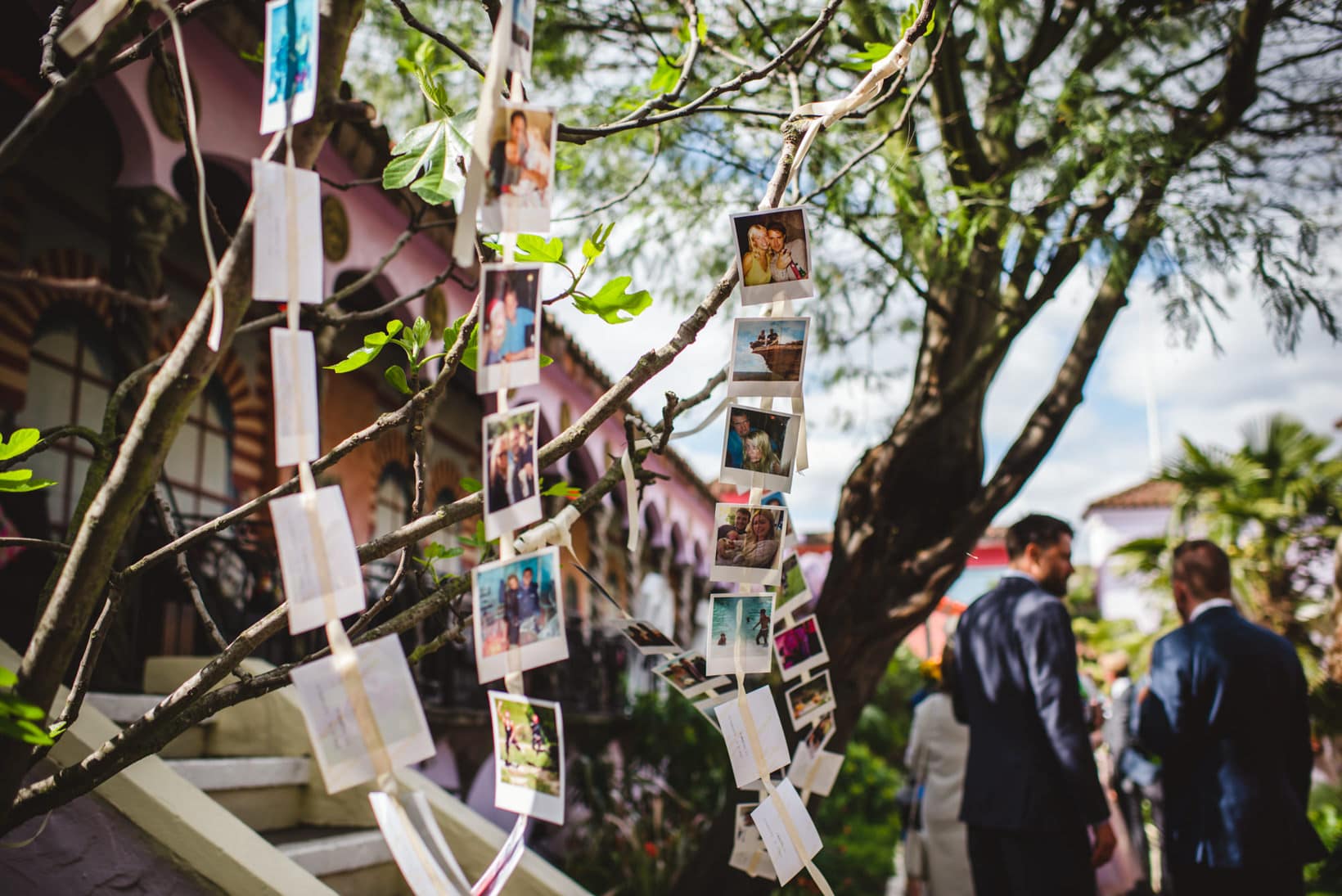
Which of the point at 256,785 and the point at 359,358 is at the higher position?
the point at 359,358

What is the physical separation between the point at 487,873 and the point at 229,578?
4.83 metres

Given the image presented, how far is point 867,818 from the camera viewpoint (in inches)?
444

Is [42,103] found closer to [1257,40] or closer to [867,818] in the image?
[1257,40]

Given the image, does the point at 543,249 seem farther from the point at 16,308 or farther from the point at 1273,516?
the point at 1273,516

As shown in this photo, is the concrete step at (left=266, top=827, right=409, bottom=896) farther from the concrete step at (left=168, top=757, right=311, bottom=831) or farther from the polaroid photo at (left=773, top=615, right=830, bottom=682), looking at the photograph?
the polaroid photo at (left=773, top=615, right=830, bottom=682)

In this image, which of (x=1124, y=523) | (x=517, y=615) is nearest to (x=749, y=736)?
(x=517, y=615)

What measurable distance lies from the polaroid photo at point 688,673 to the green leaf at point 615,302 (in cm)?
64

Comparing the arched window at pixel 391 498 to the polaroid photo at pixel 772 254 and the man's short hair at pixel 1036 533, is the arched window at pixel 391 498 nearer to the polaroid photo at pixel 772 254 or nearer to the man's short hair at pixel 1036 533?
the man's short hair at pixel 1036 533

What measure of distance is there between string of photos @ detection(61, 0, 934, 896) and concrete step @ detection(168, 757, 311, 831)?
6.61ft

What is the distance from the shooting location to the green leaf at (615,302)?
A: 4.92 feet

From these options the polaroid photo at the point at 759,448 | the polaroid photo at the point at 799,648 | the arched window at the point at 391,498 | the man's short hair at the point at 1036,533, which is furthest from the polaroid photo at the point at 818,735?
the arched window at the point at 391,498

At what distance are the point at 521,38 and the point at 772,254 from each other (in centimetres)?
49

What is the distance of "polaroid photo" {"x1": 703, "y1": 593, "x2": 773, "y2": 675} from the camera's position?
1641 mm

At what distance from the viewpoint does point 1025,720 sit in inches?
135
